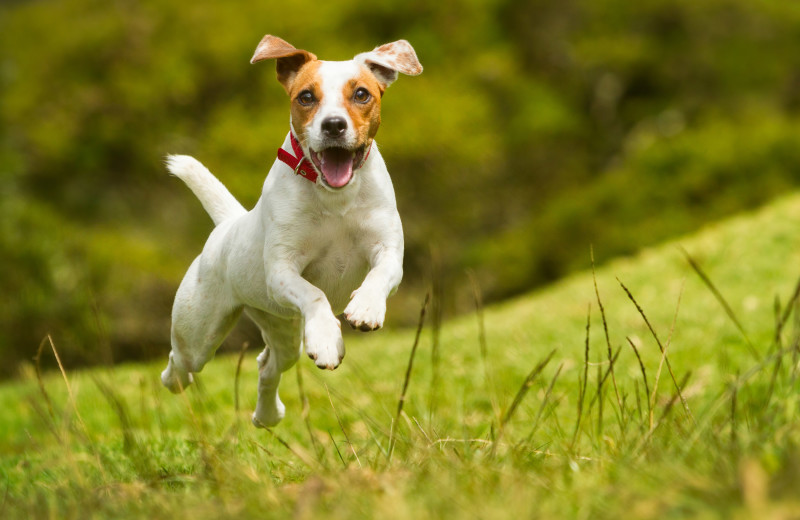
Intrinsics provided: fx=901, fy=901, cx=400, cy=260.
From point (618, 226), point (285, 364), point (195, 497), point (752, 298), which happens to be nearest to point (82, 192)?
point (618, 226)

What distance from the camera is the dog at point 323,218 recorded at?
3533 millimetres

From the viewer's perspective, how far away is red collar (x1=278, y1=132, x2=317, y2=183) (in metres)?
3.81

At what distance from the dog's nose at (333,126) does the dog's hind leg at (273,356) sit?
1234 mm

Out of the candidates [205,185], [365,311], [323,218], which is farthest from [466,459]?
[205,185]

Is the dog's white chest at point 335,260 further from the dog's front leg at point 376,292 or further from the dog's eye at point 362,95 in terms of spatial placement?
the dog's eye at point 362,95

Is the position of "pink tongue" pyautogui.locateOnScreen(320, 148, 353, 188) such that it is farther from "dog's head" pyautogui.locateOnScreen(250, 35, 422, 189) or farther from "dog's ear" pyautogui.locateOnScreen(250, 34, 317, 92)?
"dog's ear" pyautogui.locateOnScreen(250, 34, 317, 92)

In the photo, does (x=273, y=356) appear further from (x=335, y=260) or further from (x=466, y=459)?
(x=466, y=459)

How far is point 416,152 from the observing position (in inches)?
925

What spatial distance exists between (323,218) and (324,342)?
0.71 m

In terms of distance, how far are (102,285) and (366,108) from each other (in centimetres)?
1600

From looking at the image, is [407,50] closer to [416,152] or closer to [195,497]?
[195,497]

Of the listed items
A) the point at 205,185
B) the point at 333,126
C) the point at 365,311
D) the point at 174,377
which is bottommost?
the point at 174,377

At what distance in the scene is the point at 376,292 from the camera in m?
3.49

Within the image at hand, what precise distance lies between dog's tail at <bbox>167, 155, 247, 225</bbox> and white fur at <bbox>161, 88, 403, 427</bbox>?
0.21 metres
